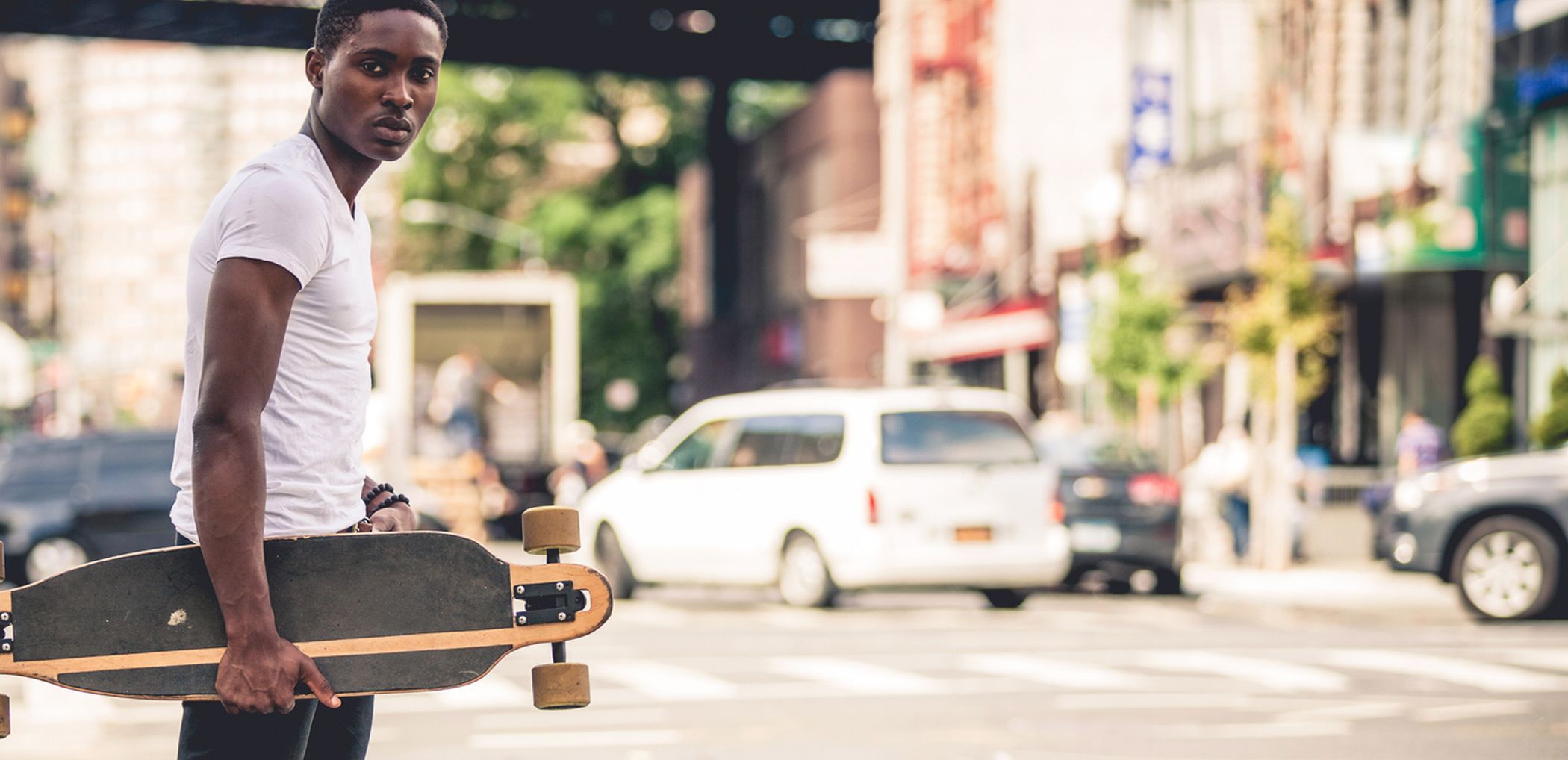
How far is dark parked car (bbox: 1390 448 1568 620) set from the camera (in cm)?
1420

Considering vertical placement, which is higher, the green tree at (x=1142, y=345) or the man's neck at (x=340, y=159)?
the green tree at (x=1142, y=345)

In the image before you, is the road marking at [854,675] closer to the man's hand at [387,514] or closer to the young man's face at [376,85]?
the man's hand at [387,514]

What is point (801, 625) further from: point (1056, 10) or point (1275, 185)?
point (1056, 10)

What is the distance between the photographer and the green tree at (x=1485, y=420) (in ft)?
70.8

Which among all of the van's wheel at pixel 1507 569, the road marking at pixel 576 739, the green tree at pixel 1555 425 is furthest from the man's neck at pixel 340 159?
the green tree at pixel 1555 425

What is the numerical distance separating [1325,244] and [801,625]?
12620mm

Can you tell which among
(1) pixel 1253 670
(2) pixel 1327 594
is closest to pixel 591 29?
(2) pixel 1327 594

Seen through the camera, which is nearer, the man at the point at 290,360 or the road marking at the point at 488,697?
the man at the point at 290,360

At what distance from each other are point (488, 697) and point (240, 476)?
798 centimetres

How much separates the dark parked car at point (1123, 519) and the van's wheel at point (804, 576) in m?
2.89

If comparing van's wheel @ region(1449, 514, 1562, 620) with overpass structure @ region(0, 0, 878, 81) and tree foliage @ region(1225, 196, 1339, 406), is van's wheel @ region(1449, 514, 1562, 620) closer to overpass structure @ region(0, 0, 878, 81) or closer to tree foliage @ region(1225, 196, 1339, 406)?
tree foliage @ region(1225, 196, 1339, 406)

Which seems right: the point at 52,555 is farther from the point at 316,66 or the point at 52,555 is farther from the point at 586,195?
the point at 586,195

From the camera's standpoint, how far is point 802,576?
16.5 m

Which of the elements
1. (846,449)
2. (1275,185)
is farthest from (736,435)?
(1275,185)
